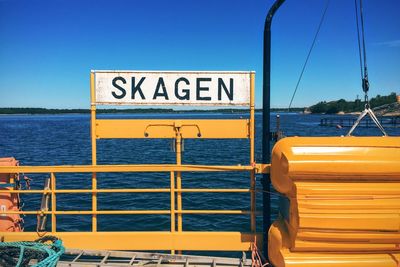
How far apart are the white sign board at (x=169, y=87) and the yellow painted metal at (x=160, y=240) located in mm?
2027

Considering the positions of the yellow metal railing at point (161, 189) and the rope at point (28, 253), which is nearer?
the rope at point (28, 253)

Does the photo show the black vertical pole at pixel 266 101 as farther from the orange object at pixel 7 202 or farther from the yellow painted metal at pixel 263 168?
the orange object at pixel 7 202

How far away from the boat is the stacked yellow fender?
11 mm

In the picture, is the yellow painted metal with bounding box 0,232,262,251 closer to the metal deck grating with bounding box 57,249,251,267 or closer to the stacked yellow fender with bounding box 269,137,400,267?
the metal deck grating with bounding box 57,249,251,267

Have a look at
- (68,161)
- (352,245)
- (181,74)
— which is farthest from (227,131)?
(68,161)

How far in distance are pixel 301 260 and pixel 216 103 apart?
2562mm

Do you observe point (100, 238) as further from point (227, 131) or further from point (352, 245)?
point (352, 245)

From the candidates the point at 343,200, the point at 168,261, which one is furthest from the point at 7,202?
the point at 343,200

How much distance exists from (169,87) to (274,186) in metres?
2.23

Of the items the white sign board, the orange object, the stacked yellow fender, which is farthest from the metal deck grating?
the white sign board

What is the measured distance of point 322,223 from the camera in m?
3.90

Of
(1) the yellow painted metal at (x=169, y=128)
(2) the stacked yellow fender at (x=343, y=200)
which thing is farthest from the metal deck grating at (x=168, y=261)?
(1) the yellow painted metal at (x=169, y=128)

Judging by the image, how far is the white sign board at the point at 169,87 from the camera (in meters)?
5.29

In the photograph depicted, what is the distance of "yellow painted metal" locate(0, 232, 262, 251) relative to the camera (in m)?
5.16
